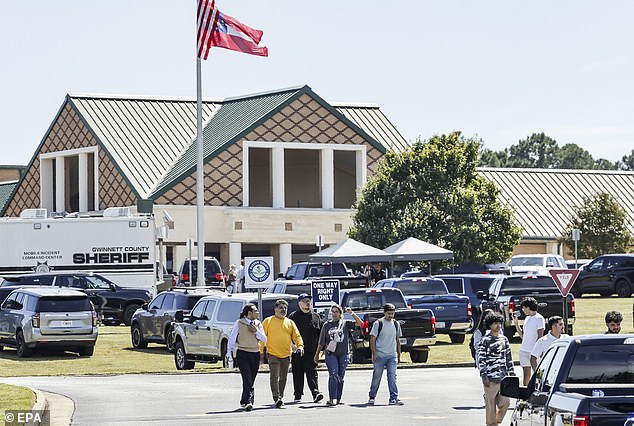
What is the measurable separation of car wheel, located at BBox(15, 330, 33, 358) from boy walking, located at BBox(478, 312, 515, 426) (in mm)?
18240

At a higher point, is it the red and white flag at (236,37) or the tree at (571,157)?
the tree at (571,157)

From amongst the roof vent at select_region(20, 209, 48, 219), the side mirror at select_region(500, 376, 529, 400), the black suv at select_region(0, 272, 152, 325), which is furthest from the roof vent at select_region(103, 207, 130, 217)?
the side mirror at select_region(500, 376, 529, 400)

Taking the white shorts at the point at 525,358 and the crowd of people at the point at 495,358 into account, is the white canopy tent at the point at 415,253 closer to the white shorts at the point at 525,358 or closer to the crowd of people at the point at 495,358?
the white shorts at the point at 525,358

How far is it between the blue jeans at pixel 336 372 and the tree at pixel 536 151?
5479 inches

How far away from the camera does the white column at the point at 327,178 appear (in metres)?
73.2

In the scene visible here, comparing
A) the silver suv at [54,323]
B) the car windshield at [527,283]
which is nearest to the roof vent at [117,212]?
the silver suv at [54,323]

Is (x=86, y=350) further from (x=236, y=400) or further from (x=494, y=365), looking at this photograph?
(x=494, y=365)

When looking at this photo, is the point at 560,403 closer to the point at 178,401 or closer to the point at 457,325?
the point at 178,401

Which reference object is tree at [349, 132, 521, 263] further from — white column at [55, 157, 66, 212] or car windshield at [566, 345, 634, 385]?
car windshield at [566, 345, 634, 385]

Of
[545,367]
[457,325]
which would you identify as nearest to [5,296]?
[457,325]

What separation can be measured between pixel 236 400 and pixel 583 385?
12.7 meters

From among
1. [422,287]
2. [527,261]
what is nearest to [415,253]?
[422,287]

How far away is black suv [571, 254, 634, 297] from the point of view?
52.1m

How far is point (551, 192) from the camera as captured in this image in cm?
8088
